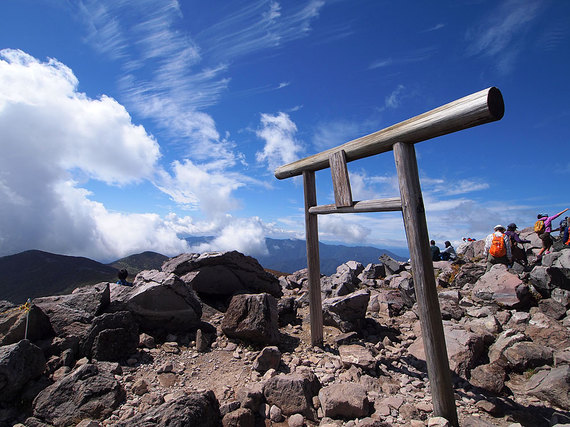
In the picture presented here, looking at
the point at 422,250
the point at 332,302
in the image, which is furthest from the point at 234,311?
the point at 422,250

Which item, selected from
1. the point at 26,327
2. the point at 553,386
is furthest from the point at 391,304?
the point at 26,327

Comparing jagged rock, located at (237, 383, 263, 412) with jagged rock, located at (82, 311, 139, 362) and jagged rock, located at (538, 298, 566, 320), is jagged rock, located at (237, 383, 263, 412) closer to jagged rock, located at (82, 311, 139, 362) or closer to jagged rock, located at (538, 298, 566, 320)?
jagged rock, located at (82, 311, 139, 362)

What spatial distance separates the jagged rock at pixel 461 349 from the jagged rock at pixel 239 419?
12.6 ft

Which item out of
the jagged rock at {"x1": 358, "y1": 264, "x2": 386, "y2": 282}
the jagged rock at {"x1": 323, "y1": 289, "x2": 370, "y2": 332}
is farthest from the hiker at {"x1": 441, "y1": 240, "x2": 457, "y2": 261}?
the jagged rock at {"x1": 323, "y1": 289, "x2": 370, "y2": 332}

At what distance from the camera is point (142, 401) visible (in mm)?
4504

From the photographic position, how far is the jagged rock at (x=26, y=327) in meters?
5.90

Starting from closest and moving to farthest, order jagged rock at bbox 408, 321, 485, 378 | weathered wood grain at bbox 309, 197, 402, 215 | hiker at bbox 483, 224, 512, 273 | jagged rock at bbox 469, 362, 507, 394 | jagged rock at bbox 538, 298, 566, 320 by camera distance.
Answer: jagged rock at bbox 469, 362, 507, 394
weathered wood grain at bbox 309, 197, 402, 215
jagged rock at bbox 408, 321, 485, 378
jagged rock at bbox 538, 298, 566, 320
hiker at bbox 483, 224, 512, 273

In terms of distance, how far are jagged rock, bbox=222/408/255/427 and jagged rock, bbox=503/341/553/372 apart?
506 cm

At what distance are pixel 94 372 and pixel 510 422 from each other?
677 centimetres

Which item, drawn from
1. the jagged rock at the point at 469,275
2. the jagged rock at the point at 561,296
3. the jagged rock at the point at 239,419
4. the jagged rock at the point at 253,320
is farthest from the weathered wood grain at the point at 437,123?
the jagged rock at the point at 469,275

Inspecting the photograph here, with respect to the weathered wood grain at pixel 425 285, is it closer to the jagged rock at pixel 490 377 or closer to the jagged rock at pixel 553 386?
the jagged rock at pixel 490 377

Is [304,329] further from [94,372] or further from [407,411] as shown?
[94,372]

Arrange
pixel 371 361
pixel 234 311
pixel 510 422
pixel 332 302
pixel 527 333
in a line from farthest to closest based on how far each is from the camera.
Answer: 1. pixel 332 302
2. pixel 234 311
3. pixel 527 333
4. pixel 371 361
5. pixel 510 422

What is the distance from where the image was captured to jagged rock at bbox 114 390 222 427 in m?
3.55
